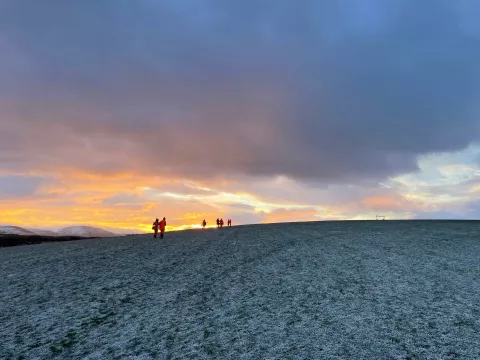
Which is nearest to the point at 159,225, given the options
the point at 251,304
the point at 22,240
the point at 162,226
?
the point at 162,226

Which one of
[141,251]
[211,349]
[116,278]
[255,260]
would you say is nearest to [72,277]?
[116,278]

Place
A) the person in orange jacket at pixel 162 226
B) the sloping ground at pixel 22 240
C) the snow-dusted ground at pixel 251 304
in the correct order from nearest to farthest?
the snow-dusted ground at pixel 251 304, the person in orange jacket at pixel 162 226, the sloping ground at pixel 22 240

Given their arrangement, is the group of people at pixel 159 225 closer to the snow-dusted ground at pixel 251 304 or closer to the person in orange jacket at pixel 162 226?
the person in orange jacket at pixel 162 226

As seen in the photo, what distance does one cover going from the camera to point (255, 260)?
2227 centimetres

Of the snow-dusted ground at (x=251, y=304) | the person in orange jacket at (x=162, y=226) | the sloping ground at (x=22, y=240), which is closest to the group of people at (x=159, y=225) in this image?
the person in orange jacket at (x=162, y=226)

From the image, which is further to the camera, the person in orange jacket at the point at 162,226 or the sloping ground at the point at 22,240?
the sloping ground at the point at 22,240

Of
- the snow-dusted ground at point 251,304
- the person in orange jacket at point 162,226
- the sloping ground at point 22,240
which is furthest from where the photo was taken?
the sloping ground at point 22,240

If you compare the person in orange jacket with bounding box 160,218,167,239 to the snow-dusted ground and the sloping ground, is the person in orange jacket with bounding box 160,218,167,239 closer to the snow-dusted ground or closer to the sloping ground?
the snow-dusted ground

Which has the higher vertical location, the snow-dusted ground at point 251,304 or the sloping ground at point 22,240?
the sloping ground at point 22,240

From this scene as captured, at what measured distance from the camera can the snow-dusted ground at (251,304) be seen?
37.4 ft

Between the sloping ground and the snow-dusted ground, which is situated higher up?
the sloping ground

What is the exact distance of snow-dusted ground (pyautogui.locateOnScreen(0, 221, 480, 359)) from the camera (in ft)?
37.4

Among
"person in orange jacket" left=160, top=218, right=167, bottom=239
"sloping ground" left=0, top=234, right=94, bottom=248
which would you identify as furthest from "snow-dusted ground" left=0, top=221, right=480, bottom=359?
"sloping ground" left=0, top=234, right=94, bottom=248

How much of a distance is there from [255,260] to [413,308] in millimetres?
10155
